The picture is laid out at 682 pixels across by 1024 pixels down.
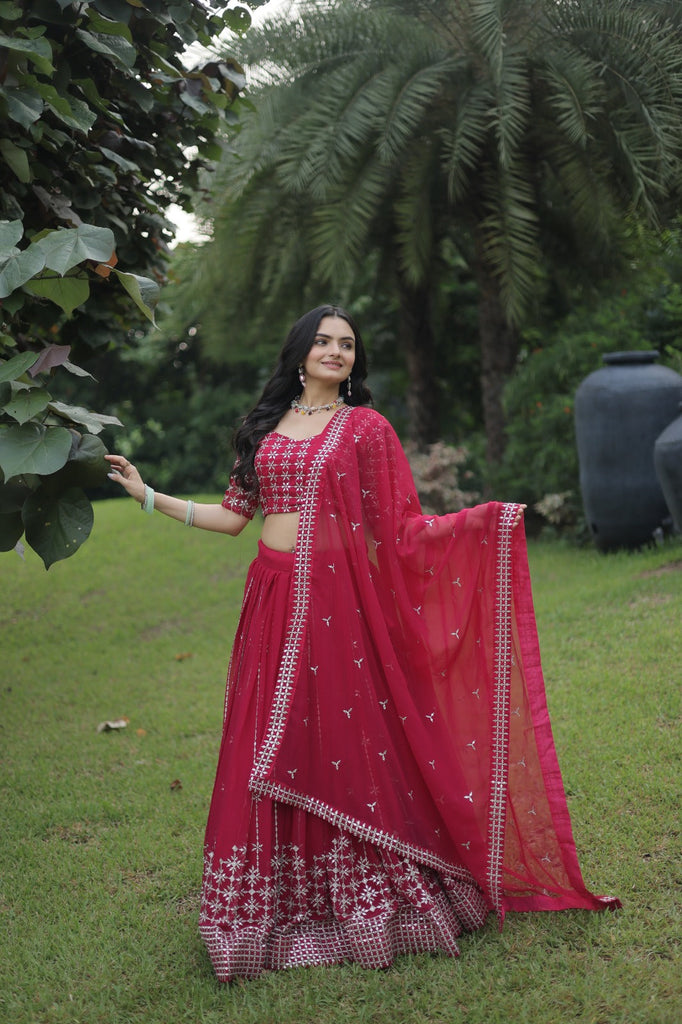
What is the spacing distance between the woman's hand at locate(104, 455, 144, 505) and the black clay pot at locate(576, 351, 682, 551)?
4861mm

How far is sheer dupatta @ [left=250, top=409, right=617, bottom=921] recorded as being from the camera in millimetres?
2777

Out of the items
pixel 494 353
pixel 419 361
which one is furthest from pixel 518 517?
pixel 419 361

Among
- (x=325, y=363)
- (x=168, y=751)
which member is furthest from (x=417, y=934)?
(x=168, y=751)

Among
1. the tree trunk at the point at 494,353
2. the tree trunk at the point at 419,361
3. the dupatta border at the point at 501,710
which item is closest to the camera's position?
the dupatta border at the point at 501,710

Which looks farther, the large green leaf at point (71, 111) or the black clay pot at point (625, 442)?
the black clay pot at point (625, 442)

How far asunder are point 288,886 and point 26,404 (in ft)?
4.86

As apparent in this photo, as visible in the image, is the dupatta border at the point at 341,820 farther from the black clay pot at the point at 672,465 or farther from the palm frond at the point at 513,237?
the palm frond at the point at 513,237

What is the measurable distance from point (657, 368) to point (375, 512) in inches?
192

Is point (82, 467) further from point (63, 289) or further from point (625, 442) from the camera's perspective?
point (625, 442)

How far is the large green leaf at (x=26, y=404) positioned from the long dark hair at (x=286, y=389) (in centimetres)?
84

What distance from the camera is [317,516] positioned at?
285 cm

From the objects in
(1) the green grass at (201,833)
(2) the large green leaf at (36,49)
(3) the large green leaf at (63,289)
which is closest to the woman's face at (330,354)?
(3) the large green leaf at (63,289)

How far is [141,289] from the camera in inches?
104

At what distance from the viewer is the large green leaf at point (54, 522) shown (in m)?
2.45
